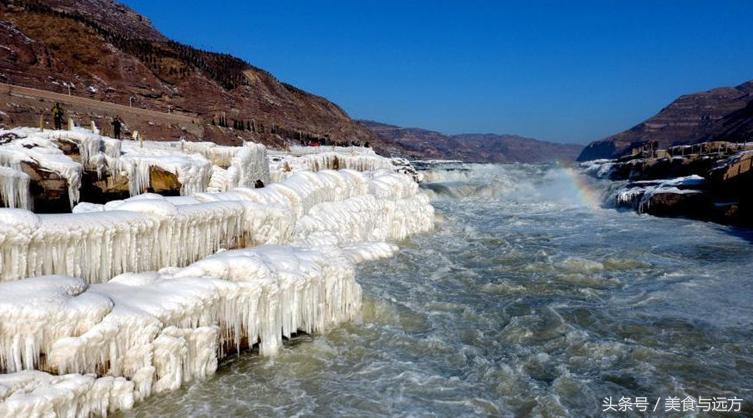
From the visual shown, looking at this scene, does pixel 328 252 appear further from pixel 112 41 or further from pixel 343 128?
pixel 343 128

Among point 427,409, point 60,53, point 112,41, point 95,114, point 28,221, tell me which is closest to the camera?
point 28,221

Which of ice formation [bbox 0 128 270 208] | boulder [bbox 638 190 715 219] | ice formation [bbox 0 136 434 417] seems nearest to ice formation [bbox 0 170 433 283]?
ice formation [bbox 0 136 434 417]

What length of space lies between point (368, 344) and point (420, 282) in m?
4.41

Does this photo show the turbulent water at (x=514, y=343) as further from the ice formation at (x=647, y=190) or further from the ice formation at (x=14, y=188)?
the ice formation at (x=647, y=190)

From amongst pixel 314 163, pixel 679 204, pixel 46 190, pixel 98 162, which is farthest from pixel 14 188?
pixel 679 204

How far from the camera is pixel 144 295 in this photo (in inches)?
251

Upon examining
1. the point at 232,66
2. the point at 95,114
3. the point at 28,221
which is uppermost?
the point at 232,66

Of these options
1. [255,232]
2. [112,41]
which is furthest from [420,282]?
[112,41]

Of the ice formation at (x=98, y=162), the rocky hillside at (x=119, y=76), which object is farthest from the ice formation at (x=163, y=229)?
the rocky hillside at (x=119, y=76)

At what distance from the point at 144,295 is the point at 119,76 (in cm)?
5667

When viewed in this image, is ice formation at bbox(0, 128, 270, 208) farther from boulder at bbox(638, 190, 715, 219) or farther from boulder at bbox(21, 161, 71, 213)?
boulder at bbox(638, 190, 715, 219)

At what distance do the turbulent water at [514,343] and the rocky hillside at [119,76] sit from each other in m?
21.6

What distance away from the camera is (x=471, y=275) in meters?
13.5

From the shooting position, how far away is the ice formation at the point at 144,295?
511cm
